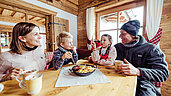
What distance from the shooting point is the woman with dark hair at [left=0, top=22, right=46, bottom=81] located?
2.54 feet

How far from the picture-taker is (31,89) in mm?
469

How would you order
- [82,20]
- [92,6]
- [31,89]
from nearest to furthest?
1. [31,89]
2. [92,6]
3. [82,20]

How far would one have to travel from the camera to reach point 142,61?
3.55ft

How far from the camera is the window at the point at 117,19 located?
227 centimetres

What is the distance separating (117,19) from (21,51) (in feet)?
9.41

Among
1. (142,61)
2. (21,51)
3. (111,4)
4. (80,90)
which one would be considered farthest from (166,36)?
(21,51)

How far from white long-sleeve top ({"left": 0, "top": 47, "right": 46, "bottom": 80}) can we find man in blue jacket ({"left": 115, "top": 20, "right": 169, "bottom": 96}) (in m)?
1.06

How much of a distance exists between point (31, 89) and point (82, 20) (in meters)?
3.53

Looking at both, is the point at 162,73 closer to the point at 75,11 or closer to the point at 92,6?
the point at 92,6

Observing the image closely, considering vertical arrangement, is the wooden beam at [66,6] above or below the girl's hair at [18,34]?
above

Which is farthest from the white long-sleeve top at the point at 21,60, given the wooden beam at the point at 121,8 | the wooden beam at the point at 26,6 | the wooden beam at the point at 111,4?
the wooden beam at the point at 121,8

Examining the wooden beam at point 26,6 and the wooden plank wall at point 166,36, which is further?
the wooden beam at point 26,6

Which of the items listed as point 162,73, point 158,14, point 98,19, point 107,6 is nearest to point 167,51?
point 158,14

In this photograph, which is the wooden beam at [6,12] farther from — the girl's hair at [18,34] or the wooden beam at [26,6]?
the girl's hair at [18,34]
